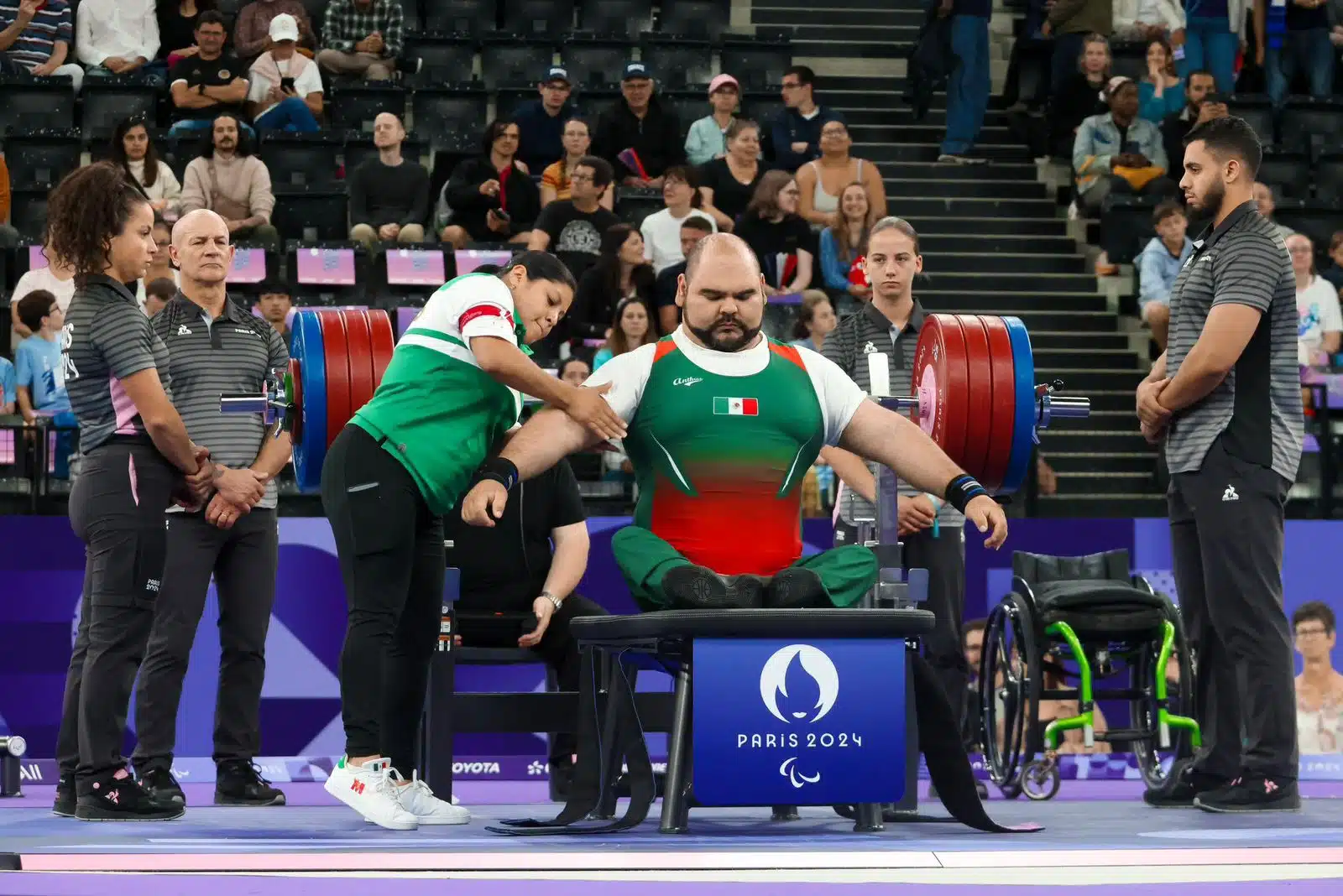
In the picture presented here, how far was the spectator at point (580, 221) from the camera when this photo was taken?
1009 cm

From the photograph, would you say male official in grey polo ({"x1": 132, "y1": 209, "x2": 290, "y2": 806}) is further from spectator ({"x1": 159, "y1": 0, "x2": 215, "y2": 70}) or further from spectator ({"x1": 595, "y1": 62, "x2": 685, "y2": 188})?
spectator ({"x1": 159, "y1": 0, "x2": 215, "y2": 70})

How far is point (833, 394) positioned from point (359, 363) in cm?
138

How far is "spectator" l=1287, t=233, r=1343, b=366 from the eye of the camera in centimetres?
1000

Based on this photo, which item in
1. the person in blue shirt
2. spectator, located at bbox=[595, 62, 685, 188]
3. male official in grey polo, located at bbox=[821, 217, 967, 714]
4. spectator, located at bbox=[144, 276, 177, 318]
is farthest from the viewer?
spectator, located at bbox=[595, 62, 685, 188]

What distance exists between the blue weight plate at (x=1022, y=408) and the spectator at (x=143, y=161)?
6168 mm

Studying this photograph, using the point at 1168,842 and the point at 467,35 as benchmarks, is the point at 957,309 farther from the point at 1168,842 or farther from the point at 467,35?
the point at 1168,842

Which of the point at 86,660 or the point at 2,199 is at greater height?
the point at 2,199

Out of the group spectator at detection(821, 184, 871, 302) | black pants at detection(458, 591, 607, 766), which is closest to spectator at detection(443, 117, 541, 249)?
spectator at detection(821, 184, 871, 302)

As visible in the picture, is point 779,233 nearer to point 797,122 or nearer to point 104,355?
point 797,122

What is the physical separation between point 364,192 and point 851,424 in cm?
633

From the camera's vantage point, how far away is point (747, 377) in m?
4.59

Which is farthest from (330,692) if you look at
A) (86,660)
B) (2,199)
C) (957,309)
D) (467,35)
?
(467,35)

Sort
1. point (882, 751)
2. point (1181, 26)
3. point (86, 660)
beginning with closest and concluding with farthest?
point (882, 751) < point (86, 660) < point (1181, 26)

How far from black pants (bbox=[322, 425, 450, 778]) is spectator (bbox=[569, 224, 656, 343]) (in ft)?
16.1
